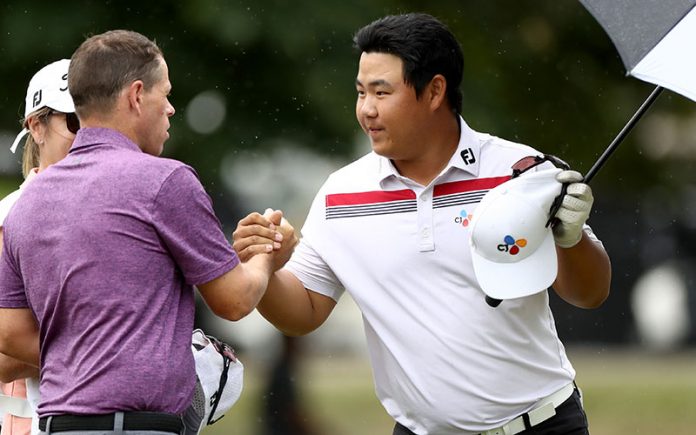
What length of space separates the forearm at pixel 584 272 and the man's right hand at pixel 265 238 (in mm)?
895

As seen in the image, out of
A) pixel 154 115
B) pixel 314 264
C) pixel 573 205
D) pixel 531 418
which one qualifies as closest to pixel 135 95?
pixel 154 115

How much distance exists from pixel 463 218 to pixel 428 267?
0.66 ft

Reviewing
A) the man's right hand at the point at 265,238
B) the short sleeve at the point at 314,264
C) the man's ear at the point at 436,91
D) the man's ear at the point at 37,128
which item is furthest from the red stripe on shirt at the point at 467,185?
the man's ear at the point at 37,128

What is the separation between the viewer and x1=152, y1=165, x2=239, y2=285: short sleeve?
12.7ft

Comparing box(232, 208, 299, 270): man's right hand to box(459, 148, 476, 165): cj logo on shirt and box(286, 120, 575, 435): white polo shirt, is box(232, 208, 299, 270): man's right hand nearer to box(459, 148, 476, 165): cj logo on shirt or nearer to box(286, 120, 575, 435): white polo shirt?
box(286, 120, 575, 435): white polo shirt

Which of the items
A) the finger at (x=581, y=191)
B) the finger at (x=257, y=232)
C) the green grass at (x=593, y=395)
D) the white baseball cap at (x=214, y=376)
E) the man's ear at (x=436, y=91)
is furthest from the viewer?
the green grass at (x=593, y=395)

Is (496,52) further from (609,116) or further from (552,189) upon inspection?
(552,189)

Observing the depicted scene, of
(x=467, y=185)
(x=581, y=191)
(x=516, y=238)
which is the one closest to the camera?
(x=581, y=191)

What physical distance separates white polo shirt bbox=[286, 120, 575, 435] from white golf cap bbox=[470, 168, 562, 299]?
0.72 feet

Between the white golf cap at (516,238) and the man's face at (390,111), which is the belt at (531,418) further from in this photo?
the man's face at (390,111)

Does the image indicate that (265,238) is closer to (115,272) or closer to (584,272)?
(115,272)

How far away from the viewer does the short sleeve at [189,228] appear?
386 cm

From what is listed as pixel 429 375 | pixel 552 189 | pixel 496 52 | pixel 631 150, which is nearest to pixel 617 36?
pixel 552 189

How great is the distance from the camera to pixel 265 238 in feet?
14.7
